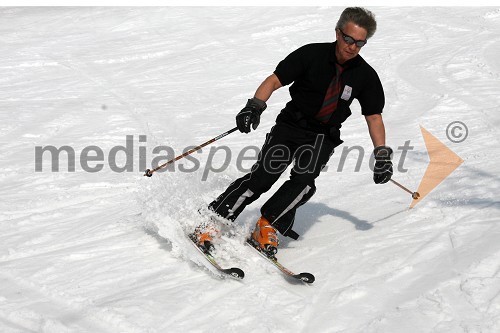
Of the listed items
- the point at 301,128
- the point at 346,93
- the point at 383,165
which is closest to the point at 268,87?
the point at 301,128

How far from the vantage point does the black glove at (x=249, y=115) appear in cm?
469

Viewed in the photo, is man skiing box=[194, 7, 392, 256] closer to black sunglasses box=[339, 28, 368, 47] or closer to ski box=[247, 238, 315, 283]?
ski box=[247, 238, 315, 283]

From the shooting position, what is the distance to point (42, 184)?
7.44 m

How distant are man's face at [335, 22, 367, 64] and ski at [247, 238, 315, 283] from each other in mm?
1585

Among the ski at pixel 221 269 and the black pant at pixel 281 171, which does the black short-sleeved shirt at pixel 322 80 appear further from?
the ski at pixel 221 269

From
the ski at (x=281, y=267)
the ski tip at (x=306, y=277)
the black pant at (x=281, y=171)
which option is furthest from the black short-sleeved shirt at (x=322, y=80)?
the ski tip at (x=306, y=277)

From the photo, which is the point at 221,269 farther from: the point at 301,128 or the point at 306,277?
the point at 301,128

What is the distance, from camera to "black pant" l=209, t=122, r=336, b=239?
4895 millimetres

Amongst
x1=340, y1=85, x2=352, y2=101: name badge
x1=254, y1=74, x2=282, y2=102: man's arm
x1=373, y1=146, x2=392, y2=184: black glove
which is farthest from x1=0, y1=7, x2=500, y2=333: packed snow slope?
x1=340, y1=85, x2=352, y2=101: name badge

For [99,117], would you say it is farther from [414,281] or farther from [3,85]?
[414,281]

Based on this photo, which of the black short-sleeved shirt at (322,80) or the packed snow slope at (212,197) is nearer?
the packed snow slope at (212,197)

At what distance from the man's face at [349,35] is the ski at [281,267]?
5.20 feet

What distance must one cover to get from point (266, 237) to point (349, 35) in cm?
164

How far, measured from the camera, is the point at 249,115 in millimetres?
4703
